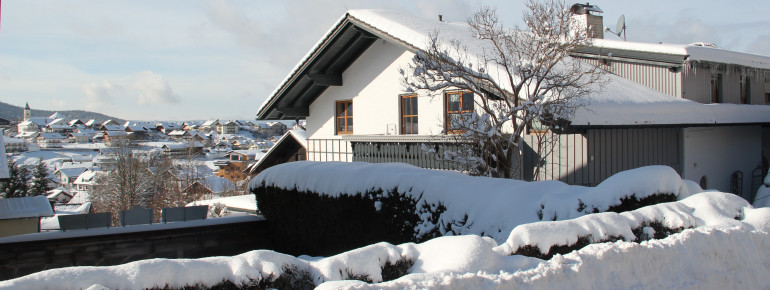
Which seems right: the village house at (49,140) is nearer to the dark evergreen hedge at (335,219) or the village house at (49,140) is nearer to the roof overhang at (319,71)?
the roof overhang at (319,71)

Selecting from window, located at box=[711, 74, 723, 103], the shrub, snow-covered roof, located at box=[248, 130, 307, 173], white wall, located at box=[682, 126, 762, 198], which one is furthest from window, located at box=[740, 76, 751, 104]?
the shrub

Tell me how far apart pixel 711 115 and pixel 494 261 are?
11.1m

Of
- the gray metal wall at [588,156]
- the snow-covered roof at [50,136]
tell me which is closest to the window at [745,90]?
the gray metal wall at [588,156]

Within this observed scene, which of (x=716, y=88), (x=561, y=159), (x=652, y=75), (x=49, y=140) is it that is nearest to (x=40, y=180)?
(x=49, y=140)

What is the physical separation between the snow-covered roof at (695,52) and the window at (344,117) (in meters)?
6.52

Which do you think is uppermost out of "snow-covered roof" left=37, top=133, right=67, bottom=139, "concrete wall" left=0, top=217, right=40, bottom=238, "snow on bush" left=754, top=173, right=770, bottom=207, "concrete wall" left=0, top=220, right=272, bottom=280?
"snow-covered roof" left=37, top=133, right=67, bottom=139

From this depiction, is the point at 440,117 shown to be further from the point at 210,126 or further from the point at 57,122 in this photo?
the point at 210,126

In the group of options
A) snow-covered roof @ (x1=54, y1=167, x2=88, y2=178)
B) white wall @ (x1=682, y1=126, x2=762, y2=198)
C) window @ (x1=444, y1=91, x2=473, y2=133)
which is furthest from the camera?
snow-covered roof @ (x1=54, y1=167, x2=88, y2=178)

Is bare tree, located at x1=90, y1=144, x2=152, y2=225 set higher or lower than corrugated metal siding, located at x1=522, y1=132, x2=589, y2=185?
lower

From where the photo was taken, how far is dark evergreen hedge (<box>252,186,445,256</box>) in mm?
7191

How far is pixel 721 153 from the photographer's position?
1460 cm

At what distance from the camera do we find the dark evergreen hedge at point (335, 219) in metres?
7.19

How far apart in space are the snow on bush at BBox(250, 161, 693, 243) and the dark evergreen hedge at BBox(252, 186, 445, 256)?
0.11m

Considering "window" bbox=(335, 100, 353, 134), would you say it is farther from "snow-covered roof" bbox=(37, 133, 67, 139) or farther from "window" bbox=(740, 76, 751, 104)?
"snow-covered roof" bbox=(37, 133, 67, 139)
